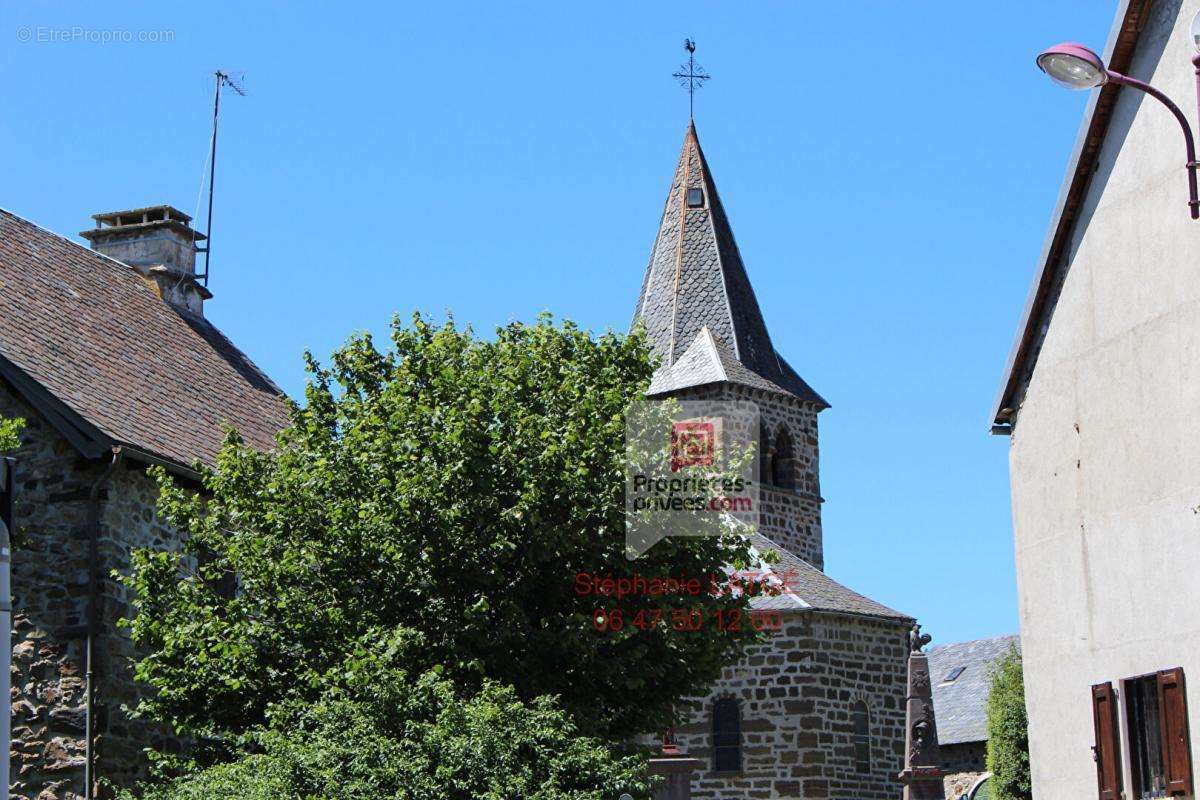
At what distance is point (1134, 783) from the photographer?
46.9 ft

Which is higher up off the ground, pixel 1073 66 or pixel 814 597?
pixel 1073 66

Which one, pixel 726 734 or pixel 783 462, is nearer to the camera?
pixel 726 734

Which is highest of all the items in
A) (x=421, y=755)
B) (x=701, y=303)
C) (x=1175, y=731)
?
(x=701, y=303)

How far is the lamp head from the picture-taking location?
39.3 feet

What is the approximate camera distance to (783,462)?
41.2 meters

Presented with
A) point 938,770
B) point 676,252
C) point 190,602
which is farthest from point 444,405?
point 676,252

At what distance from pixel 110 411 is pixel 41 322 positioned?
203 centimetres

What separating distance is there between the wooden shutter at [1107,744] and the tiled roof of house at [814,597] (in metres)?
16.1

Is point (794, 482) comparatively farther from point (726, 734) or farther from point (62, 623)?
point (62, 623)

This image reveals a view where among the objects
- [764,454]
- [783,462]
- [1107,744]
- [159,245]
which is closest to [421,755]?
[1107,744]

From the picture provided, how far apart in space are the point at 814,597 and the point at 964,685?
1547cm

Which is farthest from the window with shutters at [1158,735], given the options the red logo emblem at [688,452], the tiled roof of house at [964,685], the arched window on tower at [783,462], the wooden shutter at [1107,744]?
the tiled roof of house at [964,685]

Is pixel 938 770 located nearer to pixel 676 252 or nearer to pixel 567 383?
pixel 567 383

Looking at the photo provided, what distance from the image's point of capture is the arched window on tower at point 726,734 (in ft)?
104
